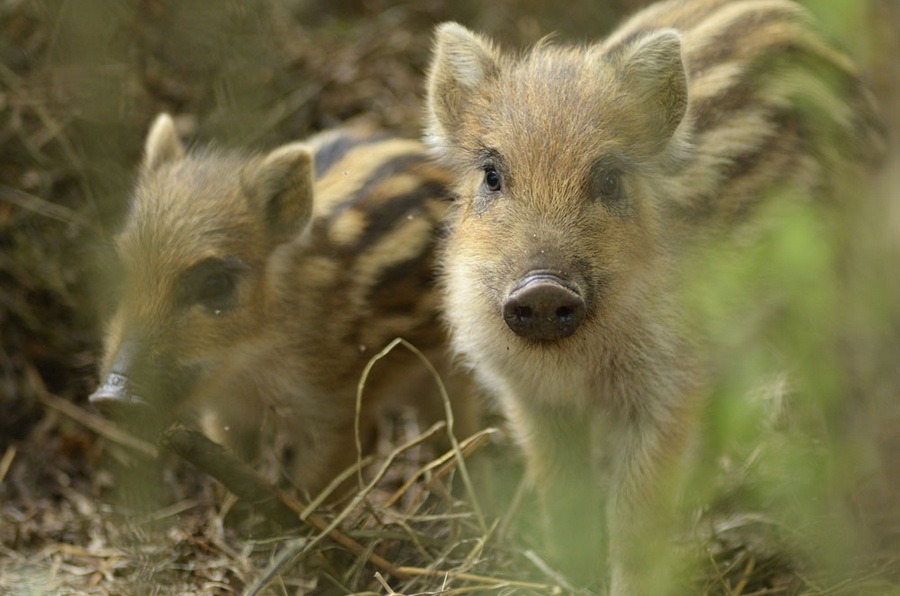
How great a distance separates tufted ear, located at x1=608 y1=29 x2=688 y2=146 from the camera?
311 cm

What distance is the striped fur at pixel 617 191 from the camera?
9.80ft

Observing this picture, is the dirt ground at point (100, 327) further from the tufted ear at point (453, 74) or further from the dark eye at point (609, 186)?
the dark eye at point (609, 186)

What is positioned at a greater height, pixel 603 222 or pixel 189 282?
pixel 603 222

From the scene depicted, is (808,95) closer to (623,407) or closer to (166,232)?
(623,407)

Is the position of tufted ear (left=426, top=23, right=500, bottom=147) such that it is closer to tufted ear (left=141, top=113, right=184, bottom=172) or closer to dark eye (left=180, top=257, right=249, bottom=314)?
dark eye (left=180, top=257, right=249, bottom=314)

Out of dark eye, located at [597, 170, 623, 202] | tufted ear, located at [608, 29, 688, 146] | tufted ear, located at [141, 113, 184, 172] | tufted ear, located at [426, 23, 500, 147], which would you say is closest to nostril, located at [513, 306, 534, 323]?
dark eye, located at [597, 170, 623, 202]

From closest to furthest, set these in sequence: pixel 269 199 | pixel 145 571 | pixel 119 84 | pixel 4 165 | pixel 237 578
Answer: pixel 145 571
pixel 237 578
pixel 269 199
pixel 119 84
pixel 4 165

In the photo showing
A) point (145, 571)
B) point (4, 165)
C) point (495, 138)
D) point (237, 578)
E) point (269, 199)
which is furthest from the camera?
point (4, 165)

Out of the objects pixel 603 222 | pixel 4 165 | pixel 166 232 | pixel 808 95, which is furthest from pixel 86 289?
pixel 808 95

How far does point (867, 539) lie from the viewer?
3.22m

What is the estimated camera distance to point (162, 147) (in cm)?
396

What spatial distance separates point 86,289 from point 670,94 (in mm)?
2416

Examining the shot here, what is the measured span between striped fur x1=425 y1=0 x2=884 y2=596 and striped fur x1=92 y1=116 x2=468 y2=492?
563 millimetres

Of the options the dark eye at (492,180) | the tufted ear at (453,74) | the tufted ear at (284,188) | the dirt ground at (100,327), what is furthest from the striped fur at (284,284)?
the dark eye at (492,180)
